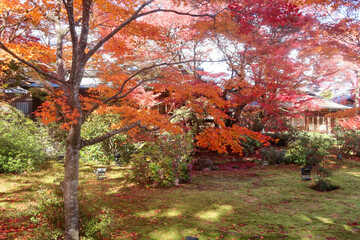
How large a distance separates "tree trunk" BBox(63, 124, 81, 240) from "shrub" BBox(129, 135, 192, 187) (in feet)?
12.8

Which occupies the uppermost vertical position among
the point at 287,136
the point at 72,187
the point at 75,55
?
the point at 75,55

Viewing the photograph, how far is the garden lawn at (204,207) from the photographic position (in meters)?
4.76

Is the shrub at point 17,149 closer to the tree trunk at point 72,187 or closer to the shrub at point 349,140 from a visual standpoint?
the tree trunk at point 72,187

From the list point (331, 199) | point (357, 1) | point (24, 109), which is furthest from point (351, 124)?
point (24, 109)

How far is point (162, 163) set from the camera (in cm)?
796

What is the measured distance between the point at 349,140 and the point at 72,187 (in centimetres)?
1468

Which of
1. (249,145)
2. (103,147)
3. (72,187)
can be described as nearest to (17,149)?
(103,147)

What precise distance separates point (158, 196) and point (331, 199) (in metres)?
4.75

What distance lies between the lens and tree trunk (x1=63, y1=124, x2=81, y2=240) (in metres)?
3.96

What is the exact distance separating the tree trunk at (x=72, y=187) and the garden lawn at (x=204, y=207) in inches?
16.3

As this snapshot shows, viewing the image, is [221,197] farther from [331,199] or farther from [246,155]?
[246,155]

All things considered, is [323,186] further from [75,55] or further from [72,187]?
[75,55]

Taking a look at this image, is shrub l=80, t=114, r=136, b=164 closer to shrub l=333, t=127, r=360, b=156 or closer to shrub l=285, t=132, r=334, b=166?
shrub l=285, t=132, r=334, b=166

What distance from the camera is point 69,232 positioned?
3.95 meters
